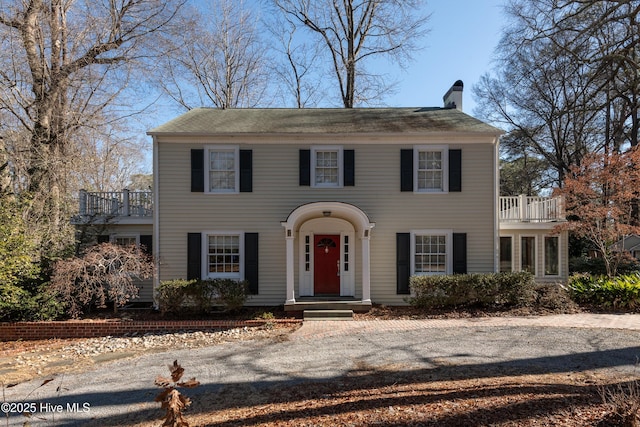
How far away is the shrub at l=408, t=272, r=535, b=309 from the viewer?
1037 cm

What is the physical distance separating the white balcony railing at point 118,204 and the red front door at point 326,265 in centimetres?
582

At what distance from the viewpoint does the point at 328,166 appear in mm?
11711

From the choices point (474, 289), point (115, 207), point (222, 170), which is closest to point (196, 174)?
point (222, 170)

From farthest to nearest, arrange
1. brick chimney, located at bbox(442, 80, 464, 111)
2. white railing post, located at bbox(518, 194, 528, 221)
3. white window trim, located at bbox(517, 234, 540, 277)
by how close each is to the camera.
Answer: brick chimney, located at bbox(442, 80, 464, 111), white window trim, located at bbox(517, 234, 540, 277), white railing post, located at bbox(518, 194, 528, 221)

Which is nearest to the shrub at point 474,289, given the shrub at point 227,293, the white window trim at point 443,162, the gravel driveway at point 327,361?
the gravel driveway at point 327,361

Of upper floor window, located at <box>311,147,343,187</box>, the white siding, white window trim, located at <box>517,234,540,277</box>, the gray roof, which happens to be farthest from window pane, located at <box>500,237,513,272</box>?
upper floor window, located at <box>311,147,343,187</box>

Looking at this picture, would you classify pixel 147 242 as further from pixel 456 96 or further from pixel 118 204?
pixel 456 96

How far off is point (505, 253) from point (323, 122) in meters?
8.67

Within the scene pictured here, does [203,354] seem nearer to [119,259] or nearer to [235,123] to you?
[119,259]

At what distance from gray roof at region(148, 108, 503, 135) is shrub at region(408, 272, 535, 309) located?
14.6ft

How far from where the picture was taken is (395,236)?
11492 millimetres

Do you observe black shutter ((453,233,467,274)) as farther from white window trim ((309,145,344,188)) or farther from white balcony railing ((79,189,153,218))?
white balcony railing ((79,189,153,218))

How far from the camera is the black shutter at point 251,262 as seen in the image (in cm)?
1127

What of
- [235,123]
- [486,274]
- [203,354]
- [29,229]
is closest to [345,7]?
[235,123]
